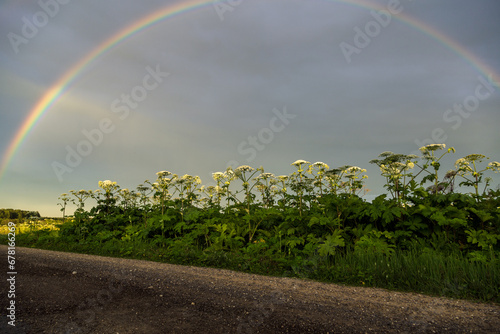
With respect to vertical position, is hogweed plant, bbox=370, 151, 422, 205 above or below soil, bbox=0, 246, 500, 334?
above

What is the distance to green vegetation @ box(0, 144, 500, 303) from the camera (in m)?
5.86

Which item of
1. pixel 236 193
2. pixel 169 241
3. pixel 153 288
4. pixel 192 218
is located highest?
pixel 236 193

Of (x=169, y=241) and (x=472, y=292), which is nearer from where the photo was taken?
(x=472, y=292)

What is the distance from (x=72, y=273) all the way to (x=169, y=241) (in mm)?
3272

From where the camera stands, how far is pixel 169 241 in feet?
31.7

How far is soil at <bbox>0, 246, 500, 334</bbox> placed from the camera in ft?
12.4

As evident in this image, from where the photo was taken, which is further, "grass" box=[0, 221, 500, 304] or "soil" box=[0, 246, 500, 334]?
"grass" box=[0, 221, 500, 304]

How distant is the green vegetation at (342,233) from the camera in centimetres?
586

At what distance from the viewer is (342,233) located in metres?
7.74

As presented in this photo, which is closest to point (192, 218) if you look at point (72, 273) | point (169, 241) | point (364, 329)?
point (169, 241)

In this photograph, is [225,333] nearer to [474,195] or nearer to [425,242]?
[425,242]

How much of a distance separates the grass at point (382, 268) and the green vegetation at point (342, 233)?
0.06 feet

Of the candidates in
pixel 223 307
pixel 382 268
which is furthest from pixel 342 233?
pixel 223 307

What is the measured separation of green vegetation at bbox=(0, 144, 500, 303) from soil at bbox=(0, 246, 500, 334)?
73 cm
